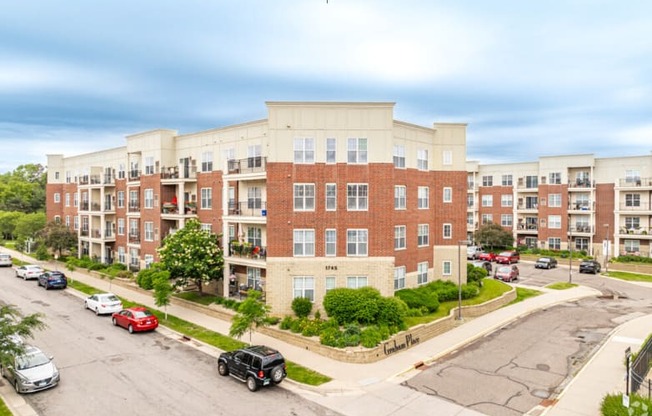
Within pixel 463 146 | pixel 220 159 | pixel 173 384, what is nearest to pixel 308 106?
pixel 220 159

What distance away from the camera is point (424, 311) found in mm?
27906

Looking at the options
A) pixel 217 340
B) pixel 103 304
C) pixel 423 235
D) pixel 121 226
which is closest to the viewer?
pixel 217 340

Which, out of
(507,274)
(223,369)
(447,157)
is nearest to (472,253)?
(507,274)

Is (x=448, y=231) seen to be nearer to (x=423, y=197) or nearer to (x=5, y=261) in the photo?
(x=423, y=197)

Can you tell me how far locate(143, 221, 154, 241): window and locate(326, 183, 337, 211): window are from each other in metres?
20.4

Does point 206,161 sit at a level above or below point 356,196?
above

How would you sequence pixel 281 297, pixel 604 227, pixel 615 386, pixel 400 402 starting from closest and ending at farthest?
pixel 400 402
pixel 615 386
pixel 281 297
pixel 604 227

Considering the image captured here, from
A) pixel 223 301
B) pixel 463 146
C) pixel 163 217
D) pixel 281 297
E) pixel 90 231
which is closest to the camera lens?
pixel 281 297

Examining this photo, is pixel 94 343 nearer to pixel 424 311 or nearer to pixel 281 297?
pixel 281 297

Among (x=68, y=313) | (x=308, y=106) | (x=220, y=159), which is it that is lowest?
(x=68, y=313)

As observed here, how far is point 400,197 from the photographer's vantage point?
3089cm

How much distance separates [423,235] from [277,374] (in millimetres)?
19139

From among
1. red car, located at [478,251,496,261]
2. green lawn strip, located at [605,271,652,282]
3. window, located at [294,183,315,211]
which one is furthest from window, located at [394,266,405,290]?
green lawn strip, located at [605,271,652,282]

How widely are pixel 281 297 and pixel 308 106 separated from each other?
489 inches
